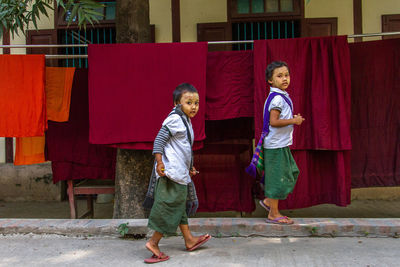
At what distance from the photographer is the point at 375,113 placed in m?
4.40

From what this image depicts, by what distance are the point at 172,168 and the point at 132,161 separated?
1.33 m

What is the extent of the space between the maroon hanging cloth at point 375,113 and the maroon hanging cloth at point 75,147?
2.79 metres

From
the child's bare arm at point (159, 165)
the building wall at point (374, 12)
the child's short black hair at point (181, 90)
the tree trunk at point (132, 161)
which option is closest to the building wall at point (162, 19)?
the tree trunk at point (132, 161)

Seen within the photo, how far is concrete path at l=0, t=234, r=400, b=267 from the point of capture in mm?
3283

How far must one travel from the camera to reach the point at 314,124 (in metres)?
4.14

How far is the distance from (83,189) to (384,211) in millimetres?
3882

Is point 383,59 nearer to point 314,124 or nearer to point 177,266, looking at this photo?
point 314,124

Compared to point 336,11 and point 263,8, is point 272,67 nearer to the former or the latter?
point 263,8

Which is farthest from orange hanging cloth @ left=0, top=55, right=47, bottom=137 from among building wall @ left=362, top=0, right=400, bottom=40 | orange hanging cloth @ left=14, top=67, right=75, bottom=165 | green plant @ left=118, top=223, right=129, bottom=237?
building wall @ left=362, top=0, right=400, bottom=40

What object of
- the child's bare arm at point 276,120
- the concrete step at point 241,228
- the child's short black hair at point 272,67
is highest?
the child's short black hair at point 272,67

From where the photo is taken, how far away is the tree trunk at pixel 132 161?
4.43 metres

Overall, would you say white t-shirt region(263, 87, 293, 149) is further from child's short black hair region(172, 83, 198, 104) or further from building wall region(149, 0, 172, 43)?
building wall region(149, 0, 172, 43)

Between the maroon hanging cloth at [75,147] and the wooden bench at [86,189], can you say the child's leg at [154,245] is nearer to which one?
the wooden bench at [86,189]

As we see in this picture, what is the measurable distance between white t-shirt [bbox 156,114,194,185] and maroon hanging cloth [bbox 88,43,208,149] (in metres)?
0.77
